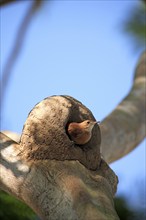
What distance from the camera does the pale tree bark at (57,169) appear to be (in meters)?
2.67

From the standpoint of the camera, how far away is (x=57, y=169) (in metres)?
2.86

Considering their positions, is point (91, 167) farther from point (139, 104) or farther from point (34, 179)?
point (139, 104)

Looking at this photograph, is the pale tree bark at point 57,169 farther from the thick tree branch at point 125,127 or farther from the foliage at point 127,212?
the foliage at point 127,212

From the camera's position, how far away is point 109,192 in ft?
9.57

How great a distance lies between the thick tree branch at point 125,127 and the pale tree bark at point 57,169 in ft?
5.00

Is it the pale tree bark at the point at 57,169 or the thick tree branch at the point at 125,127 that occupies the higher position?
the pale tree bark at the point at 57,169

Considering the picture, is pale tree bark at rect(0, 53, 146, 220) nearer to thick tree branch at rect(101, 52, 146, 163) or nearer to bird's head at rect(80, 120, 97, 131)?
bird's head at rect(80, 120, 97, 131)

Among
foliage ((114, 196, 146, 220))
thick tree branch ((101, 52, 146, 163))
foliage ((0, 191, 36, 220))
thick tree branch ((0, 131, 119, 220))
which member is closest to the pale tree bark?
thick tree branch ((0, 131, 119, 220))

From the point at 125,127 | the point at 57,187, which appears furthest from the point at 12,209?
the point at 57,187

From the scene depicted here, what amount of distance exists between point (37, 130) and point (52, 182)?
1.07 ft

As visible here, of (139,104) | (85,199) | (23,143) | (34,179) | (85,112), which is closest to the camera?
(85,199)

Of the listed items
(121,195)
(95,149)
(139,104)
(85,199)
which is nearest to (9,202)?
(121,195)

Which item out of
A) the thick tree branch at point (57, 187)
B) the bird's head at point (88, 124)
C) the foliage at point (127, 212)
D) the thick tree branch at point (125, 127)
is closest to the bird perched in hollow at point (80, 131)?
the bird's head at point (88, 124)

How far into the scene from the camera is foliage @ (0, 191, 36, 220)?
200 inches
